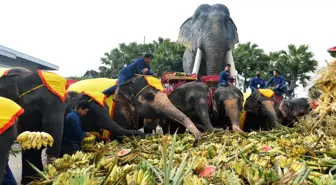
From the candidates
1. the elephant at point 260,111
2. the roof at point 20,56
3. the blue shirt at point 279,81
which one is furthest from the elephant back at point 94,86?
the roof at point 20,56

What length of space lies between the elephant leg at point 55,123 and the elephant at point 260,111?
5781 millimetres

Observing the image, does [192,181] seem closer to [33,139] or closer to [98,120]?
[33,139]

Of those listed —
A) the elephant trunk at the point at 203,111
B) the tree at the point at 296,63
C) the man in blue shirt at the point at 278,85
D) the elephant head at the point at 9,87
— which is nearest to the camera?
the elephant head at the point at 9,87

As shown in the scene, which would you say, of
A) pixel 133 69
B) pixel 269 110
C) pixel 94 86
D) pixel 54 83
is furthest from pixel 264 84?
pixel 54 83

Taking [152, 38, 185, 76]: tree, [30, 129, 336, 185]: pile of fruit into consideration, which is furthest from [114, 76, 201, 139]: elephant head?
[152, 38, 185, 76]: tree

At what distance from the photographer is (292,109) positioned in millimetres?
10680

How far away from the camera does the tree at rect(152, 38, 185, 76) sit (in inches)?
1550

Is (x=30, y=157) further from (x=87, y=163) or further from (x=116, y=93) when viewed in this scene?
(x=116, y=93)

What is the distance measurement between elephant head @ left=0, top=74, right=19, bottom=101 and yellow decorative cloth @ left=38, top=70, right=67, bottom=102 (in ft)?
1.14

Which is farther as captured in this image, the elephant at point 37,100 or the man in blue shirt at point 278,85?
the man in blue shirt at point 278,85

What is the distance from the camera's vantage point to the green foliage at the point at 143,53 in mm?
39688

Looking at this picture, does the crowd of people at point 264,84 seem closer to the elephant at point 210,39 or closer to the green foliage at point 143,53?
the elephant at point 210,39

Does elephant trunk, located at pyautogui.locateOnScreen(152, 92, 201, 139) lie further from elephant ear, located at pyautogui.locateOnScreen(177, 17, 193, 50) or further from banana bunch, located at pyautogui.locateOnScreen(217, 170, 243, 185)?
elephant ear, located at pyautogui.locateOnScreen(177, 17, 193, 50)

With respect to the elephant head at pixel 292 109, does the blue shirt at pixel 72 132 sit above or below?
above
